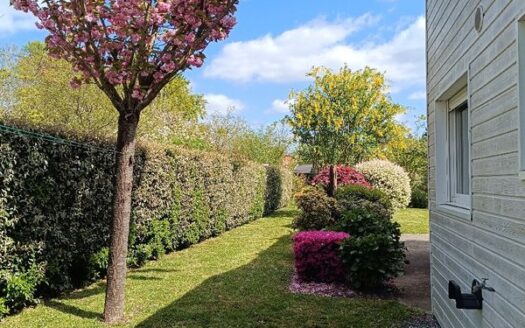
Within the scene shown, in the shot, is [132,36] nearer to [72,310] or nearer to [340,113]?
[72,310]

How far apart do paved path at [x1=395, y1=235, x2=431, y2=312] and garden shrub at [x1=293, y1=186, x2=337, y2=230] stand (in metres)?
1.95

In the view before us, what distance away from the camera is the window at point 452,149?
425cm

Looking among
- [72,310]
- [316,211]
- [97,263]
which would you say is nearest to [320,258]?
[97,263]

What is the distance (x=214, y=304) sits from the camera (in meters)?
5.68

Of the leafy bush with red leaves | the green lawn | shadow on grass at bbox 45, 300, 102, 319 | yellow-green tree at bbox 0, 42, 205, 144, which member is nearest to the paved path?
the green lawn

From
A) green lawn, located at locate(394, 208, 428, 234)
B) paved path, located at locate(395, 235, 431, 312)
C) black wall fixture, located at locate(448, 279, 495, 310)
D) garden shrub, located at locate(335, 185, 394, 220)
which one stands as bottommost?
paved path, located at locate(395, 235, 431, 312)

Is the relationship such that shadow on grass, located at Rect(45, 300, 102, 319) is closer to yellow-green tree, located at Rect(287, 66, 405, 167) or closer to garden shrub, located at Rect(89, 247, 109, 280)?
garden shrub, located at Rect(89, 247, 109, 280)

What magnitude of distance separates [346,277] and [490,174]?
4103 mm

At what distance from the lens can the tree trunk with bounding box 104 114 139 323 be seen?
5.09 metres

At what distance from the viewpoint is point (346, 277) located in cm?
666

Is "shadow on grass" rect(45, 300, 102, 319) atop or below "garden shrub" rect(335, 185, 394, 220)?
below

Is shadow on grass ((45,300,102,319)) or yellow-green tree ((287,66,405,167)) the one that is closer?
shadow on grass ((45,300,102,319))

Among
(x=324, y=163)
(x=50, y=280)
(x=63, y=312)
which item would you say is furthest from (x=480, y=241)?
(x=324, y=163)

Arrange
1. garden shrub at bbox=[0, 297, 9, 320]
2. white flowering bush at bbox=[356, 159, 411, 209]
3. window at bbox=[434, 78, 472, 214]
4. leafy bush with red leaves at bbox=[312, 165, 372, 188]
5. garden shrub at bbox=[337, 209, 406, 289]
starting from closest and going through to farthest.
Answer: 1. window at bbox=[434, 78, 472, 214]
2. garden shrub at bbox=[0, 297, 9, 320]
3. garden shrub at bbox=[337, 209, 406, 289]
4. leafy bush with red leaves at bbox=[312, 165, 372, 188]
5. white flowering bush at bbox=[356, 159, 411, 209]
